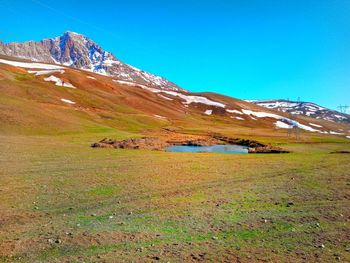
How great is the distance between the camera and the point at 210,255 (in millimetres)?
10953

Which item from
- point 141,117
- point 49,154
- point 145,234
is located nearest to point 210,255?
point 145,234

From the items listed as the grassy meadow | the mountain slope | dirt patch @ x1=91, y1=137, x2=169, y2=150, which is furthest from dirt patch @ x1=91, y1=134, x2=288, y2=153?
the grassy meadow

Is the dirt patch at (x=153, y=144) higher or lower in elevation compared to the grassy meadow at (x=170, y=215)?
higher

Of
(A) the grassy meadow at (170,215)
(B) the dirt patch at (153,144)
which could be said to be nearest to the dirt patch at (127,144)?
(B) the dirt patch at (153,144)

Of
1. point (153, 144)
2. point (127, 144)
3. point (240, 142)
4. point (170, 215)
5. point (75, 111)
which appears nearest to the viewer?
point (170, 215)

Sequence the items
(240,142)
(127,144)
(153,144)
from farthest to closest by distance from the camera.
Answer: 1. (240,142)
2. (153,144)
3. (127,144)

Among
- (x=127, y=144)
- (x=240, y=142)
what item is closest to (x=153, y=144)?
(x=127, y=144)

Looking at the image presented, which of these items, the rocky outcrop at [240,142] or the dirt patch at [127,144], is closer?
the dirt patch at [127,144]

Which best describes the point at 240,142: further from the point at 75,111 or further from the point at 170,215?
the point at 170,215

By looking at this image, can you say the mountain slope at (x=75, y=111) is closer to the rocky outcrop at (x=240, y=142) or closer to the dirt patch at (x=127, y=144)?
the rocky outcrop at (x=240, y=142)

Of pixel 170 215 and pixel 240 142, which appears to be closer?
pixel 170 215

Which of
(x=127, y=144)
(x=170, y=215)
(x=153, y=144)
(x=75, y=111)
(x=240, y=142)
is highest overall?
(x=75, y=111)

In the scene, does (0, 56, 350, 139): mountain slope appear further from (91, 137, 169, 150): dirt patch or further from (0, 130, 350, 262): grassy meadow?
(0, 130, 350, 262): grassy meadow

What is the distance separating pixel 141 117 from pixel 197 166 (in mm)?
67078
